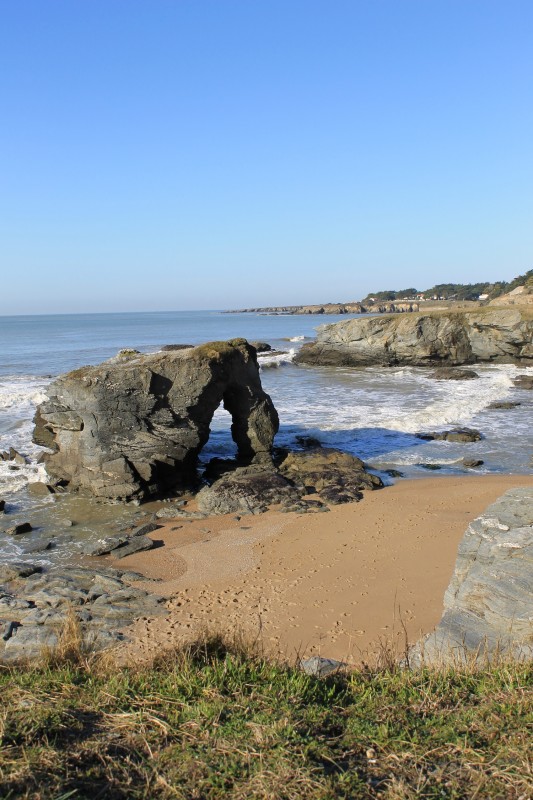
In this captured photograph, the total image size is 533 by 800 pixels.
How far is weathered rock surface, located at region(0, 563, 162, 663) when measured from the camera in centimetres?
770

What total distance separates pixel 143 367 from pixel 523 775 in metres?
13.4

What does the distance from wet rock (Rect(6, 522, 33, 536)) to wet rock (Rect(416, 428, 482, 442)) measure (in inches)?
540

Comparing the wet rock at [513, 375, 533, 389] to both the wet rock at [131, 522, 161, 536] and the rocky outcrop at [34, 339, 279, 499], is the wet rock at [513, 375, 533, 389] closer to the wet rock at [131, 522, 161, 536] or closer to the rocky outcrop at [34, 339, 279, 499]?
the rocky outcrop at [34, 339, 279, 499]

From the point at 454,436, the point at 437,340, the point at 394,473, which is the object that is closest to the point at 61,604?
the point at 394,473

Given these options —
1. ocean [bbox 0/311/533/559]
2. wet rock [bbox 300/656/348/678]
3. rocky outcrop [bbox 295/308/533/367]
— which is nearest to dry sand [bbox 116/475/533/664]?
wet rock [bbox 300/656/348/678]

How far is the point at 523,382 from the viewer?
112 ft

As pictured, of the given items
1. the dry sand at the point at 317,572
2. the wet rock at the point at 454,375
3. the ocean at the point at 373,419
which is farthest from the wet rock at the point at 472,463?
the wet rock at the point at 454,375

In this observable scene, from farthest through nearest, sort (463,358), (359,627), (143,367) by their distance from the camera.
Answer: (463,358)
(143,367)
(359,627)

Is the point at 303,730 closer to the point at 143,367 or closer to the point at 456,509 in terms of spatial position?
the point at 456,509

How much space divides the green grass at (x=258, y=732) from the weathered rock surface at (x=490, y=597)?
64cm

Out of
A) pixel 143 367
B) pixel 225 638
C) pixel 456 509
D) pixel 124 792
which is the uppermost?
pixel 143 367

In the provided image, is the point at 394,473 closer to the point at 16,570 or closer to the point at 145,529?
the point at 145,529

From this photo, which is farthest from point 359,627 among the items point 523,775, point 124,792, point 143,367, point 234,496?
point 143,367

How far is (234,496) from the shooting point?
1447 centimetres
